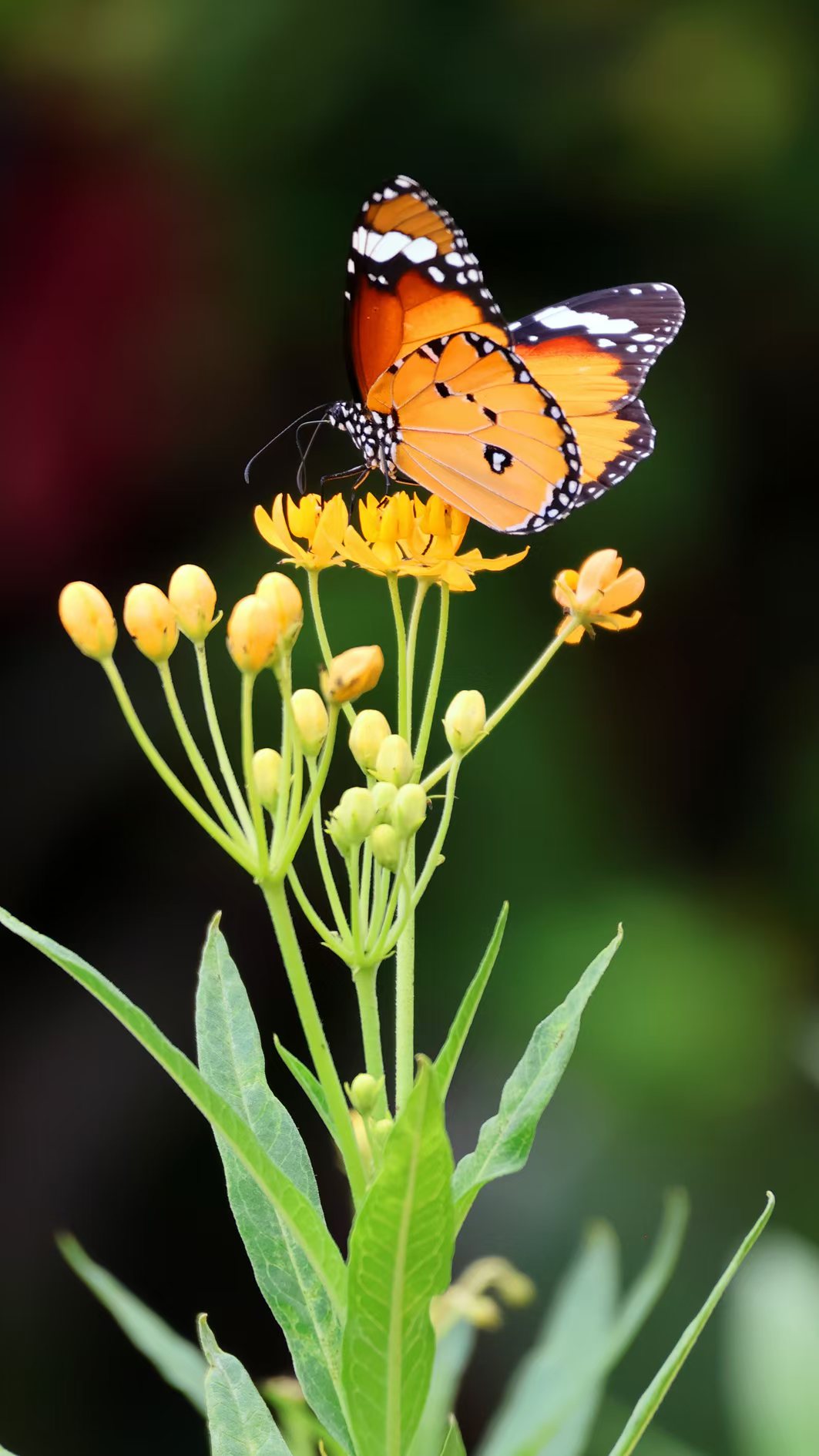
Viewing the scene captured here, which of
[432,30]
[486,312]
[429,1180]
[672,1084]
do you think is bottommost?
[672,1084]

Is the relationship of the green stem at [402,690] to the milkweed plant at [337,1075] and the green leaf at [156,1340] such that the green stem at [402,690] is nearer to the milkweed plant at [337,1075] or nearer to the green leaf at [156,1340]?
the milkweed plant at [337,1075]

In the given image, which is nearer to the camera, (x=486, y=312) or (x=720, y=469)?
(x=486, y=312)

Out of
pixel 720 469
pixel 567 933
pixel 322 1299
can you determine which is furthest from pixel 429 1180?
pixel 720 469

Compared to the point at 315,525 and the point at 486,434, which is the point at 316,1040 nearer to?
the point at 315,525

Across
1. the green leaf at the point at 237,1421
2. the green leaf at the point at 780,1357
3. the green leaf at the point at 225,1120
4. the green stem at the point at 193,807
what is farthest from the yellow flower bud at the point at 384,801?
the green leaf at the point at 780,1357

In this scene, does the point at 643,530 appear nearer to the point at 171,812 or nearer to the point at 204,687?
the point at 171,812

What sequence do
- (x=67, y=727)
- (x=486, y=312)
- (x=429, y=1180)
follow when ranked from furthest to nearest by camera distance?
(x=67, y=727)
(x=486, y=312)
(x=429, y=1180)

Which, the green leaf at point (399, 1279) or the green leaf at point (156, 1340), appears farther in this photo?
the green leaf at point (156, 1340)
